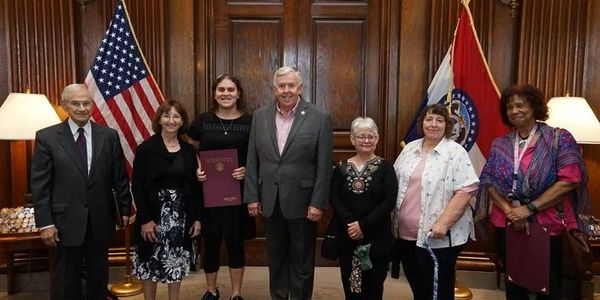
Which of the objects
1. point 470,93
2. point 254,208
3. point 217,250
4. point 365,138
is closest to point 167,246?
point 217,250

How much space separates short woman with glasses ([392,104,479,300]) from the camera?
2.41 m

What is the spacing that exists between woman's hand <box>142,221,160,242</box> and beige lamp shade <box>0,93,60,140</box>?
1.12 m

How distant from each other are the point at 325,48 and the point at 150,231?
2.18m

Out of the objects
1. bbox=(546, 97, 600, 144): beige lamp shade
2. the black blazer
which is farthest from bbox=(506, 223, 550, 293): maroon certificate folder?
the black blazer

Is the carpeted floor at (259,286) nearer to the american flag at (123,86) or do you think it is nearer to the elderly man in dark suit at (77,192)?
the elderly man in dark suit at (77,192)

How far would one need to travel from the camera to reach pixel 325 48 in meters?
3.99

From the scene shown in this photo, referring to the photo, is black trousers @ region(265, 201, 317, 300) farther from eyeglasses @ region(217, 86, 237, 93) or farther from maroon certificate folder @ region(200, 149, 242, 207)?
eyeglasses @ region(217, 86, 237, 93)

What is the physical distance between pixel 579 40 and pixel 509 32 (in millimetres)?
508

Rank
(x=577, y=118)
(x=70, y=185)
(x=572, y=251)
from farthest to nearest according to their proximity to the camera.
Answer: (x=577, y=118), (x=70, y=185), (x=572, y=251)

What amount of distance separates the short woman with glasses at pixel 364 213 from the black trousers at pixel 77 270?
1.38 metres

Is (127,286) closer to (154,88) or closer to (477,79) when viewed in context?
(154,88)

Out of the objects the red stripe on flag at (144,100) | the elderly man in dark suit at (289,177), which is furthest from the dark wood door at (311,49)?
the elderly man in dark suit at (289,177)

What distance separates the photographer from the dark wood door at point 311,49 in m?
3.95

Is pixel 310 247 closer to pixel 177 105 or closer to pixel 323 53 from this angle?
pixel 177 105
